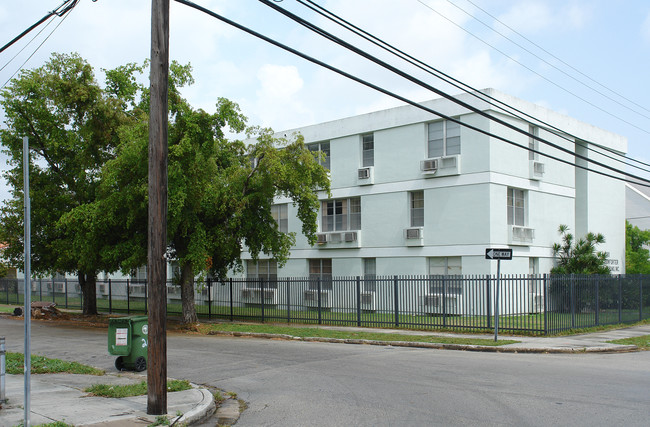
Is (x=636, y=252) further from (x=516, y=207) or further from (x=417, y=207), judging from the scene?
(x=417, y=207)

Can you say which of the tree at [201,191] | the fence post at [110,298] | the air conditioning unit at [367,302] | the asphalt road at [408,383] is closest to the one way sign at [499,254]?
the asphalt road at [408,383]

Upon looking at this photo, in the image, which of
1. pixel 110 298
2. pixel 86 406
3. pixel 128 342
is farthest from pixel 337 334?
pixel 110 298

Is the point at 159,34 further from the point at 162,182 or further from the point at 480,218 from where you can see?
the point at 480,218

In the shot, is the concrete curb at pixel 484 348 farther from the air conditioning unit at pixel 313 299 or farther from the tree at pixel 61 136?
the tree at pixel 61 136

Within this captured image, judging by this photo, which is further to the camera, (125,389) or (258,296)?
(258,296)

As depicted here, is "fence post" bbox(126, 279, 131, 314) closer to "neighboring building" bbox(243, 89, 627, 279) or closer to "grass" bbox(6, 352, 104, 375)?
"neighboring building" bbox(243, 89, 627, 279)

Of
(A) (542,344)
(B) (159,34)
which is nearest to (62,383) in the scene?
(B) (159,34)

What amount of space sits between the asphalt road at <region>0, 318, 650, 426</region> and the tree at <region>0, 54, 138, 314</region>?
9780 millimetres

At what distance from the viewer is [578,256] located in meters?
27.5

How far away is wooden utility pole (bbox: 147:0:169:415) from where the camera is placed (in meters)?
8.13

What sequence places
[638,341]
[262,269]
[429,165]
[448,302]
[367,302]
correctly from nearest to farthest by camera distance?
[638,341]
[448,302]
[367,302]
[429,165]
[262,269]

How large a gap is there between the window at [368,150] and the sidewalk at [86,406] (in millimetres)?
20475

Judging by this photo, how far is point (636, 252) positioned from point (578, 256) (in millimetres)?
12008

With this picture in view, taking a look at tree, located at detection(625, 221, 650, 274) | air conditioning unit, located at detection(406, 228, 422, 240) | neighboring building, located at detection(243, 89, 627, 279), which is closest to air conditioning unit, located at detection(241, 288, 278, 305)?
neighboring building, located at detection(243, 89, 627, 279)
